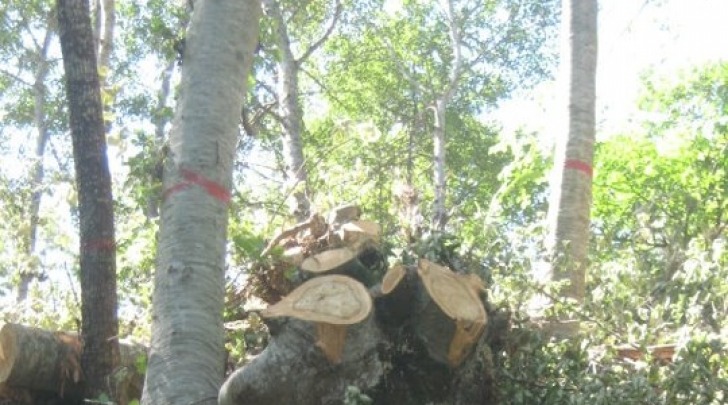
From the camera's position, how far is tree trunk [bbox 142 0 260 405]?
3.53 m

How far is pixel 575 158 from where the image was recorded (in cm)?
545

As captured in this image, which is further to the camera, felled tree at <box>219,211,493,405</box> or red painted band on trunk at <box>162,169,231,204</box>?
red painted band on trunk at <box>162,169,231,204</box>

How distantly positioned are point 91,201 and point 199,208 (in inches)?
32.6

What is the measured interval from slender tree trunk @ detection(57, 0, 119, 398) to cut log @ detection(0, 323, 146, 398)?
0.37ft

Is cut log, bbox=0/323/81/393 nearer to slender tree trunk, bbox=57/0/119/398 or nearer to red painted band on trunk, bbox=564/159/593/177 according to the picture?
slender tree trunk, bbox=57/0/119/398

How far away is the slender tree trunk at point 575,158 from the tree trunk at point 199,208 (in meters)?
2.11

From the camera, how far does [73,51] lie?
4512mm

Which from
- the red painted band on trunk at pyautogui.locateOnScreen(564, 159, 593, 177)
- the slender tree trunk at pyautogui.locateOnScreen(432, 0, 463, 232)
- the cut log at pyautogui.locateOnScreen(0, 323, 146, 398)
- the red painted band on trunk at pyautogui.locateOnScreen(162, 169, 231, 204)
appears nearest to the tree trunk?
the red painted band on trunk at pyautogui.locateOnScreen(162, 169, 231, 204)

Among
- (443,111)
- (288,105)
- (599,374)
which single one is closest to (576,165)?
(599,374)

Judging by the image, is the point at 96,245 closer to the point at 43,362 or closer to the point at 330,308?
the point at 43,362

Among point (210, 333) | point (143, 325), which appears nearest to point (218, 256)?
point (210, 333)

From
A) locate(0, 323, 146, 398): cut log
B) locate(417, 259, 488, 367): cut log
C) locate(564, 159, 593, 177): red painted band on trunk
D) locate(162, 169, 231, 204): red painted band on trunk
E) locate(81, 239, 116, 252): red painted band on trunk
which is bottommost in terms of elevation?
locate(0, 323, 146, 398): cut log

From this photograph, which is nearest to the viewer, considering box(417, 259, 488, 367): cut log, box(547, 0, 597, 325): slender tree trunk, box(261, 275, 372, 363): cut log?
box(261, 275, 372, 363): cut log

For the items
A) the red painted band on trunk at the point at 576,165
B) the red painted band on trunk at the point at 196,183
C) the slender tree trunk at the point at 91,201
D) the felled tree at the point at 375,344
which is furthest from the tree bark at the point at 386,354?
the red painted band on trunk at the point at 576,165
